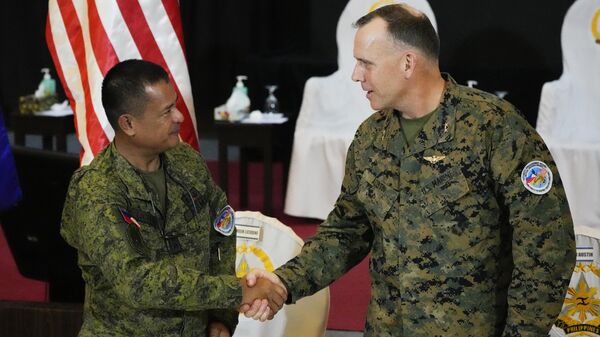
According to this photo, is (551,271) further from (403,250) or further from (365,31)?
(365,31)

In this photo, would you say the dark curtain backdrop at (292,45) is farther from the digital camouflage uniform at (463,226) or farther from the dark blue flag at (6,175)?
the digital camouflage uniform at (463,226)

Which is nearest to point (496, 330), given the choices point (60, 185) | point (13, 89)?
point (60, 185)

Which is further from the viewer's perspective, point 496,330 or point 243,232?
point 243,232

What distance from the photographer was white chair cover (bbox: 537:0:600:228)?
5.99 meters

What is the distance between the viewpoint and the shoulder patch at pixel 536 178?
7.02 feet

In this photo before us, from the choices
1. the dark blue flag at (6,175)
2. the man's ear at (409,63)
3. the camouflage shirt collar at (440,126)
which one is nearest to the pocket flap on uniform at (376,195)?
the camouflage shirt collar at (440,126)

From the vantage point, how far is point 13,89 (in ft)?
30.3

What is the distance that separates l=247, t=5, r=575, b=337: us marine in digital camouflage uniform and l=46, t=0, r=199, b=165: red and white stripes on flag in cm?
108

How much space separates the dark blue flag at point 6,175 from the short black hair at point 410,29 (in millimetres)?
1830

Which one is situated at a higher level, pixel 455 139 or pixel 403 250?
pixel 455 139

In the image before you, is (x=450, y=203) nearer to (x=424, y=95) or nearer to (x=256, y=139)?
(x=424, y=95)

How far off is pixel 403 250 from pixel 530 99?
559cm

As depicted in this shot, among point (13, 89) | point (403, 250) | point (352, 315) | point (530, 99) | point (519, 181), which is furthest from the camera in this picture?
point (13, 89)

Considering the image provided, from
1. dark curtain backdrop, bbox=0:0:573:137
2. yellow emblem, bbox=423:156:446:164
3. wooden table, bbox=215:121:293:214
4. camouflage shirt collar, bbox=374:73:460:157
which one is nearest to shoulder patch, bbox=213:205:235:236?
camouflage shirt collar, bbox=374:73:460:157
